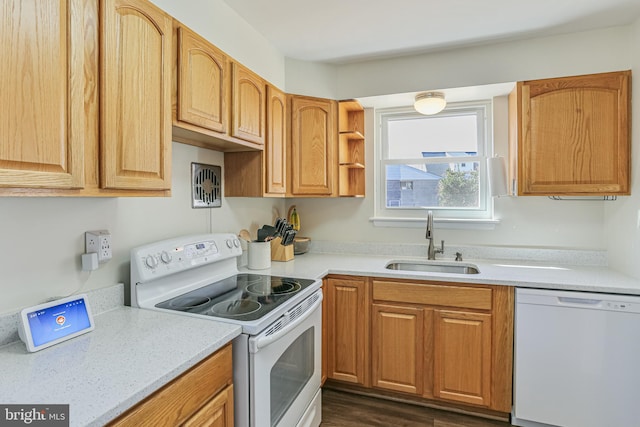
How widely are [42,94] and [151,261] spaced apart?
0.81m

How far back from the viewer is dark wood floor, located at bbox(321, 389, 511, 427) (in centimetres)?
200

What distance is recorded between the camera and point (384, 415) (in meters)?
2.08

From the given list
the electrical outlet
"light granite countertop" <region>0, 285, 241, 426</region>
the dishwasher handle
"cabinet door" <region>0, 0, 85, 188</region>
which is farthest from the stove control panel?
the dishwasher handle

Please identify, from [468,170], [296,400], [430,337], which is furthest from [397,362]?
[468,170]

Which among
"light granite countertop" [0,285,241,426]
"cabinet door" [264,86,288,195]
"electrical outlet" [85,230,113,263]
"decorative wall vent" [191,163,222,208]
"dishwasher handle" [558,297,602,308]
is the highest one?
"cabinet door" [264,86,288,195]

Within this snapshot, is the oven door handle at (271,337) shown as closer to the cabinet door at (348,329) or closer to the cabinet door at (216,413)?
the cabinet door at (216,413)

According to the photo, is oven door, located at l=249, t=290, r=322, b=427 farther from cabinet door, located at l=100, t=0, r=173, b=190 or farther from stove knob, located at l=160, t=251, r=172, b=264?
cabinet door, located at l=100, t=0, r=173, b=190

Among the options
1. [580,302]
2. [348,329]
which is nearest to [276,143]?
[348,329]

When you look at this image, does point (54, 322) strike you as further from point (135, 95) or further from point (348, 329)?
point (348, 329)

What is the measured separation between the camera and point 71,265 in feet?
4.31

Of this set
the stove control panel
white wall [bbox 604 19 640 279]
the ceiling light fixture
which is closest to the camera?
the stove control panel

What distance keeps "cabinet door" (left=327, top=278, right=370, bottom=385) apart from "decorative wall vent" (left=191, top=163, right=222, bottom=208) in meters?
0.92

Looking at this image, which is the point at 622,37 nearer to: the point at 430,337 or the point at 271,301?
the point at 430,337

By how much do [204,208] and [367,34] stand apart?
152 centimetres
